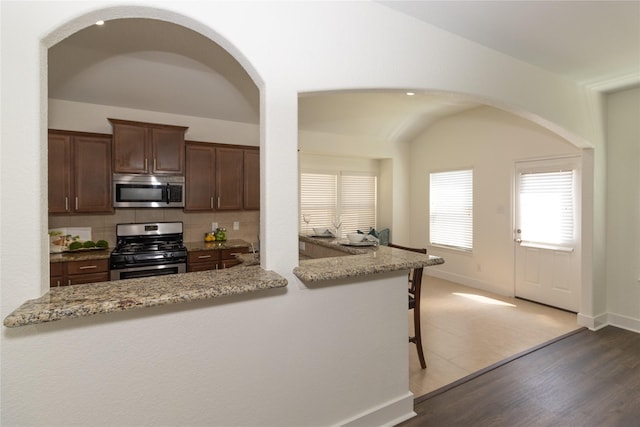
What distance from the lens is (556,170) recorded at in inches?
168

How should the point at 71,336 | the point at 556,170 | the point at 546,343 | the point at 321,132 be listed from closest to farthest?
the point at 71,336 → the point at 546,343 → the point at 556,170 → the point at 321,132

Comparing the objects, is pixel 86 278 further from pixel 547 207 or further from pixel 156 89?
pixel 547 207

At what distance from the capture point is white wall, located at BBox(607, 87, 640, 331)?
359 centimetres

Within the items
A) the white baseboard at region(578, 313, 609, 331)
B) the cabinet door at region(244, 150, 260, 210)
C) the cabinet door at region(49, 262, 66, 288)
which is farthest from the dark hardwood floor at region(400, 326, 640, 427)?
the cabinet door at region(49, 262, 66, 288)

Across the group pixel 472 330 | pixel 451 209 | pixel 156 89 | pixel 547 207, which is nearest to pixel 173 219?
pixel 156 89

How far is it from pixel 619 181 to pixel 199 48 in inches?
186

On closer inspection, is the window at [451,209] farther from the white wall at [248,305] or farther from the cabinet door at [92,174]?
the cabinet door at [92,174]

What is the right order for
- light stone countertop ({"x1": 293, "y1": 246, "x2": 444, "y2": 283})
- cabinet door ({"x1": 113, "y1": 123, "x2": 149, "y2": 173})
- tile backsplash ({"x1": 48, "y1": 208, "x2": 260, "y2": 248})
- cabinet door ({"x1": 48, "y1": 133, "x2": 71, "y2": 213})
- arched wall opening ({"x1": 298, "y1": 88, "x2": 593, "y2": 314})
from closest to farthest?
1. light stone countertop ({"x1": 293, "y1": 246, "x2": 444, "y2": 283})
2. cabinet door ({"x1": 48, "y1": 133, "x2": 71, "y2": 213})
3. cabinet door ({"x1": 113, "y1": 123, "x2": 149, "y2": 173})
4. tile backsplash ({"x1": 48, "y1": 208, "x2": 260, "y2": 248})
5. arched wall opening ({"x1": 298, "y1": 88, "x2": 593, "y2": 314})

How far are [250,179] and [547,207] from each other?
409 centimetres

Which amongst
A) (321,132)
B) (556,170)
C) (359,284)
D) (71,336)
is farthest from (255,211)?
(556,170)

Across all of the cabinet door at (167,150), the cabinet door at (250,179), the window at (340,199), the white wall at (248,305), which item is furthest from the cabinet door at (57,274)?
the window at (340,199)

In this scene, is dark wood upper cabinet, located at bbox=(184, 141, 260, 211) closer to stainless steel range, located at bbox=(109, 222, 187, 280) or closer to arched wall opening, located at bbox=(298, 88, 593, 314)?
stainless steel range, located at bbox=(109, 222, 187, 280)

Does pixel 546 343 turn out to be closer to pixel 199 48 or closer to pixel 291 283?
pixel 291 283

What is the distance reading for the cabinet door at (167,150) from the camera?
393 centimetres
